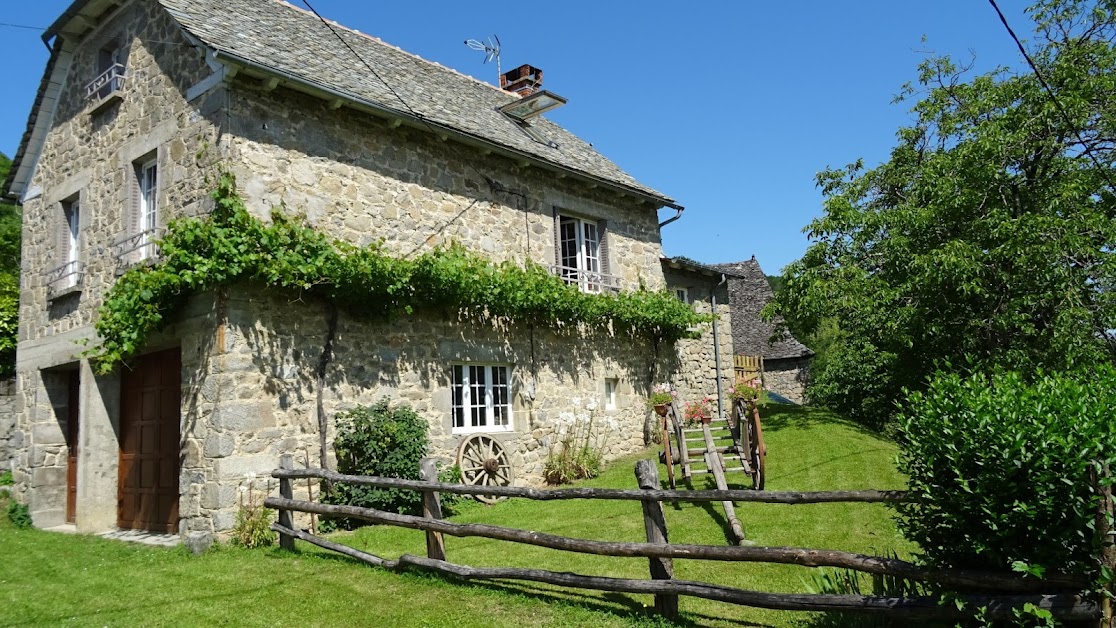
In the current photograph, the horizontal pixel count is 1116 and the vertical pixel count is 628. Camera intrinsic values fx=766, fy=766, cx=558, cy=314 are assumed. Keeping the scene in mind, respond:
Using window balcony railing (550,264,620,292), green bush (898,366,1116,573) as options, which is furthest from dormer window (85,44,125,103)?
green bush (898,366,1116,573)

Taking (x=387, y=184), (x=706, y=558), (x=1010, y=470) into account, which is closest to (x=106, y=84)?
(x=387, y=184)

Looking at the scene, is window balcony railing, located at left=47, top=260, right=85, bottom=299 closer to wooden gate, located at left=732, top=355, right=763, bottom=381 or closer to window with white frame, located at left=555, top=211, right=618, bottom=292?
window with white frame, located at left=555, top=211, right=618, bottom=292

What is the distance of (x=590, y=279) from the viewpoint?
14.1 meters

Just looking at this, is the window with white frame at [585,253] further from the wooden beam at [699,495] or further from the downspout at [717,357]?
the wooden beam at [699,495]

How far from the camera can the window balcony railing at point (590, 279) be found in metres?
13.7

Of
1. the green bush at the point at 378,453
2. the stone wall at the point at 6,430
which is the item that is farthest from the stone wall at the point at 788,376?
the stone wall at the point at 6,430

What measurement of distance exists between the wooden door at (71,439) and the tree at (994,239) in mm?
12042

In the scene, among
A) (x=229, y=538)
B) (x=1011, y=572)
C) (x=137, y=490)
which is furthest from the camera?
(x=137, y=490)

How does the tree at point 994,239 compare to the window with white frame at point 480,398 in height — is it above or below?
above

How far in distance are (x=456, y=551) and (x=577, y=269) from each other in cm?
701

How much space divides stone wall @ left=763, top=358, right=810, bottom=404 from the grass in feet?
62.7

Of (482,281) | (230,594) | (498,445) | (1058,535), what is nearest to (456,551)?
(230,594)

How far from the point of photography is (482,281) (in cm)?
1098

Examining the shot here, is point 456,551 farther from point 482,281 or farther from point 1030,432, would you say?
point 1030,432
